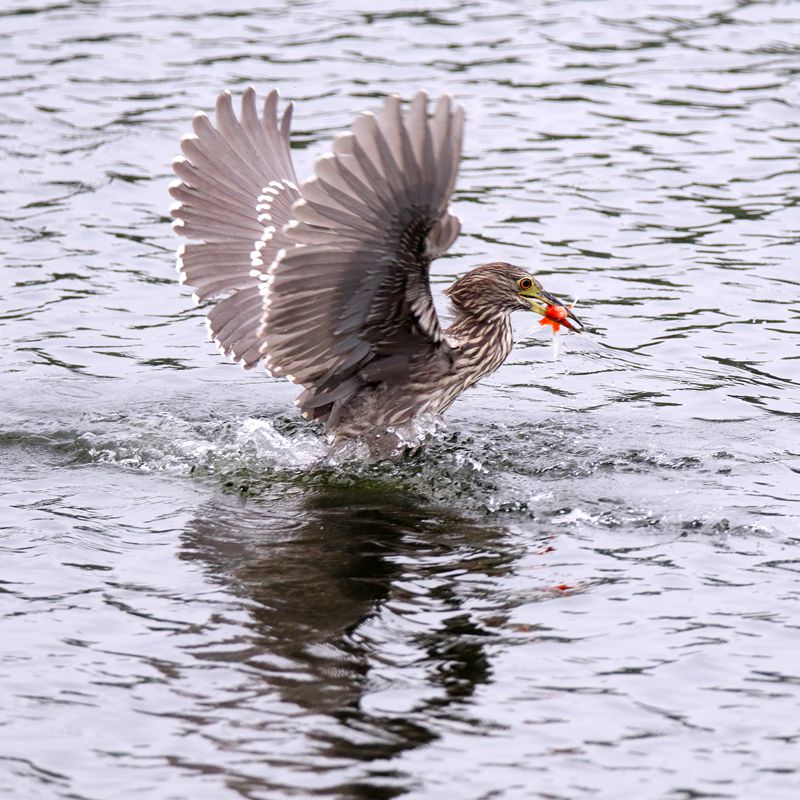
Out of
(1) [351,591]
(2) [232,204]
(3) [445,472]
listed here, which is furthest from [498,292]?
(1) [351,591]

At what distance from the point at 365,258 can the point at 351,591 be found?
57.1 inches

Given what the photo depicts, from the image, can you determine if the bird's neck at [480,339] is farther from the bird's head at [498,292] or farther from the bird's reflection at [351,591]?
the bird's reflection at [351,591]

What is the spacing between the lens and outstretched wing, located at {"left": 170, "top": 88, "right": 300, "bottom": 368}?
8.04m

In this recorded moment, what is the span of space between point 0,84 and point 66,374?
532 cm

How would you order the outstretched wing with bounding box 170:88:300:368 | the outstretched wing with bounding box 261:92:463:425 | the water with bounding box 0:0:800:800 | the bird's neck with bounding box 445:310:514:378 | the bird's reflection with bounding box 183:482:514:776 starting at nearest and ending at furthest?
the water with bounding box 0:0:800:800
the bird's reflection with bounding box 183:482:514:776
the outstretched wing with bounding box 261:92:463:425
the bird's neck with bounding box 445:310:514:378
the outstretched wing with bounding box 170:88:300:368

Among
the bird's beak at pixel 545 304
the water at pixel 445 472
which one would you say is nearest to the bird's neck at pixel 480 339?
the bird's beak at pixel 545 304

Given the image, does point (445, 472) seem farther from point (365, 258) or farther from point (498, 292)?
point (365, 258)

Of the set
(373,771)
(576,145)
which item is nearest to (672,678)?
(373,771)

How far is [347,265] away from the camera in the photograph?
265 inches

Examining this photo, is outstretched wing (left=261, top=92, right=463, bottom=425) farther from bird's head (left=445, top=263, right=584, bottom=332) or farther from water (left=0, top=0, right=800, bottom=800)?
water (left=0, top=0, right=800, bottom=800)

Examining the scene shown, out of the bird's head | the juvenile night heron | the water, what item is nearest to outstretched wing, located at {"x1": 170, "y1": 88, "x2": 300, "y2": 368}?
the juvenile night heron

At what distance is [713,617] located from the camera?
6.13m

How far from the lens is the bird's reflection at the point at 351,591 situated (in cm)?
545

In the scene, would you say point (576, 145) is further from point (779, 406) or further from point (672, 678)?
point (672, 678)
